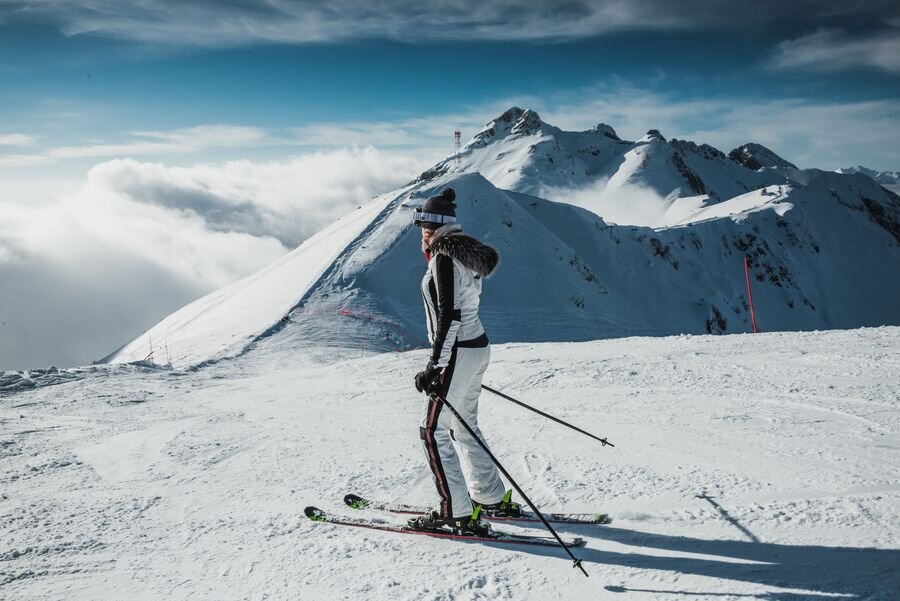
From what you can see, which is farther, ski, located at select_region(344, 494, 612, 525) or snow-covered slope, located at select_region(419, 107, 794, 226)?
snow-covered slope, located at select_region(419, 107, 794, 226)

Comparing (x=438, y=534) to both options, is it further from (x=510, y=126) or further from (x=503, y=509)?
(x=510, y=126)

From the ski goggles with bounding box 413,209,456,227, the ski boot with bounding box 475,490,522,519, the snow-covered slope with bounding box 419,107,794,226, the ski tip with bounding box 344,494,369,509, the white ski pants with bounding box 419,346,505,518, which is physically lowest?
the ski tip with bounding box 344,494,369,509

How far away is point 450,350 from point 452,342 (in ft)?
0.20

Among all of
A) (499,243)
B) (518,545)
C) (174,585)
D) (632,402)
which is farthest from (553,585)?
(499,243)

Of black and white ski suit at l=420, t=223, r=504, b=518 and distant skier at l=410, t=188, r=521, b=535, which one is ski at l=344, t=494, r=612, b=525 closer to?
distant skier at l=410, t=188, r=521, b=535

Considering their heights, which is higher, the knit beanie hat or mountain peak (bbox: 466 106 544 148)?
mountain peak (bbox: 466 106 544 148)

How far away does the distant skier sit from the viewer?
13.3 ft

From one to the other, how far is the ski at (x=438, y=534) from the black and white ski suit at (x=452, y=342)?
168mm

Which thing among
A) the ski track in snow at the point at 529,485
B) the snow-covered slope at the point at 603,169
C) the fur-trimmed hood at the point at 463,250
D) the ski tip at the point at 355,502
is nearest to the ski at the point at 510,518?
the ski tip at the point at 355,502

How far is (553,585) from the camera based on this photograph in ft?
11.0

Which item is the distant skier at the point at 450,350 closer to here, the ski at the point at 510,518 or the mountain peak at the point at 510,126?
the ski at the point at 510,518

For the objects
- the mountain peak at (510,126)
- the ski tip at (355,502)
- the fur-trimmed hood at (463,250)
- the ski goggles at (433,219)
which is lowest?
the ski tip at (355,502)

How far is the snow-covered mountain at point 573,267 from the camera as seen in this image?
2792cm

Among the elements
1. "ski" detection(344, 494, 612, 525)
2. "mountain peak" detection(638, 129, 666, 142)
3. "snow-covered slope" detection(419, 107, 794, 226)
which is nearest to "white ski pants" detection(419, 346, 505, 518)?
"ski" detection(344, 494, 612, 525)
